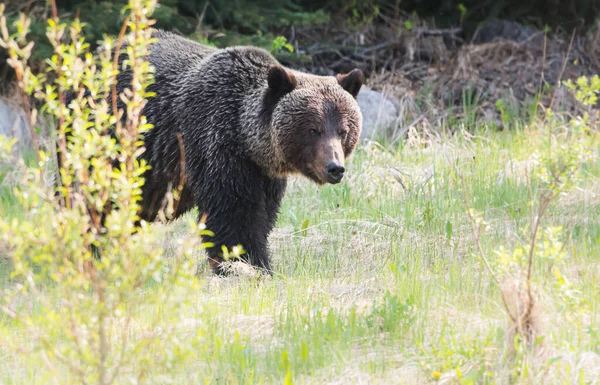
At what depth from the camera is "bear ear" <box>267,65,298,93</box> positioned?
6.10m

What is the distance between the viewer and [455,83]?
37.0ft

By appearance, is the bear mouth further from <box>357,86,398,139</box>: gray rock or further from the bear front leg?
<box>357,86,398,139</box>: gray rock

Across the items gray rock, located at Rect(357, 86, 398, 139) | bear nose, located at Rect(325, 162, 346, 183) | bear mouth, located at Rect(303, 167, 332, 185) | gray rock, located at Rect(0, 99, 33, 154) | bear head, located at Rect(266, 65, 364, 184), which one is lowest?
gray rock, located at Rect(0, 99, 33, 154)

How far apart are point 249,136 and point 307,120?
449 millimetres

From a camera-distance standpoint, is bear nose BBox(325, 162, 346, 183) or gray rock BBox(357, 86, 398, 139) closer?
bear nose BBox(325, 162, 346, 183)

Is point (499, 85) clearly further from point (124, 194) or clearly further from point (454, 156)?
point (124, 194)

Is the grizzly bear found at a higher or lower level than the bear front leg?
higher

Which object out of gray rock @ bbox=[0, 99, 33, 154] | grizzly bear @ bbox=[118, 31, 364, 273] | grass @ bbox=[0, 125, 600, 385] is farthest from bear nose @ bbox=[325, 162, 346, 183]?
gray rock @ bbox=[0, 99, 33, 154]

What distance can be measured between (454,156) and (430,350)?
4.70m

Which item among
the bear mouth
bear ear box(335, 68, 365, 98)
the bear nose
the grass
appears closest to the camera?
the grass

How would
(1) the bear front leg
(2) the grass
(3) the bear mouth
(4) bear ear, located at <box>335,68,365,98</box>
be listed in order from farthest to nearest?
(4) bear ear, located at <box>335,68,365,98</box>, (1) the bear front leg, (3) the bear mouth, (2) the grass

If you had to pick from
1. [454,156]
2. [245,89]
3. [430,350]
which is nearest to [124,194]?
[430,350]

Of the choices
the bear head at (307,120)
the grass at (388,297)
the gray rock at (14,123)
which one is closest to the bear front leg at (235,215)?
the grass at (388,297)

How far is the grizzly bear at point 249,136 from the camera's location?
6.11 m
